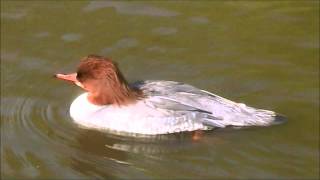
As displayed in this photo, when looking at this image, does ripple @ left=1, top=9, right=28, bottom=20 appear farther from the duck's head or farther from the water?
the duck's head

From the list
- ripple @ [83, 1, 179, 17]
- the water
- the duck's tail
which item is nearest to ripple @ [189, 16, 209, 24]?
the water

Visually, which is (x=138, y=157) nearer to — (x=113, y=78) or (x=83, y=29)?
(x=113, y=78)

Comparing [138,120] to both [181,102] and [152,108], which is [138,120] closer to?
[152,108]

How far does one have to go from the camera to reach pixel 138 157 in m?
7.72

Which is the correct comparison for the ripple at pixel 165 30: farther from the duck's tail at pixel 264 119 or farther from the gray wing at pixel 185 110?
the duck's tail at pixel 264 119

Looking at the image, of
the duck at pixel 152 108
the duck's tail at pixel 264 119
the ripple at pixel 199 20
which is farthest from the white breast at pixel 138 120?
the ripple at pixel 199 20

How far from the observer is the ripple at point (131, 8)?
33.3 ft

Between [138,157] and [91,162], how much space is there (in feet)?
1.56

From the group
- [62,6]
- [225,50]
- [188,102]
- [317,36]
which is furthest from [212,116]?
[62,6]

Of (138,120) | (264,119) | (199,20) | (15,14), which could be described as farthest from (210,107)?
(15,14)

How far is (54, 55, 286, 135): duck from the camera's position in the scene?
7.92 meters

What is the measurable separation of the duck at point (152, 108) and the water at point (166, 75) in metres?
0.13

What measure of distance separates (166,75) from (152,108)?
3.40 feet

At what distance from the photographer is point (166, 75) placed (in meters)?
8.87
